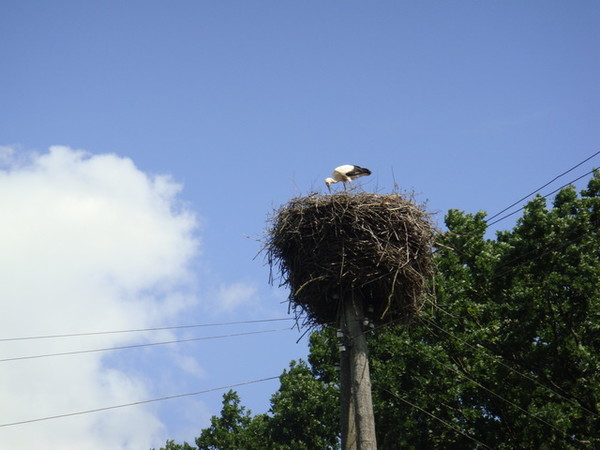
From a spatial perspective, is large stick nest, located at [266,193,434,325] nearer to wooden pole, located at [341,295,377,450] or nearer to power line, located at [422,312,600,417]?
wooden pole, located at [341,295,377,450]

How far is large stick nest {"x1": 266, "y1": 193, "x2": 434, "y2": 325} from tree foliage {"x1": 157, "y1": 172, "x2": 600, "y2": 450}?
2453mm

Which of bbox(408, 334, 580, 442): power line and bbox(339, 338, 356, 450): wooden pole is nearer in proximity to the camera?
bbox(339, 338, 356, 450): wooden pole

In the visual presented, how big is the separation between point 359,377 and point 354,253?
168 cm

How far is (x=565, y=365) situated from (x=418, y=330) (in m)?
3.35

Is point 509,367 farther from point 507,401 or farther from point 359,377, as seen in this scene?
point 359,377

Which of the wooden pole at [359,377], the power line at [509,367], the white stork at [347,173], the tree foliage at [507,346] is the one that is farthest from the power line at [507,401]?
the wooden pole at [359,377]

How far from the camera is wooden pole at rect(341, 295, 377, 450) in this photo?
8.12m

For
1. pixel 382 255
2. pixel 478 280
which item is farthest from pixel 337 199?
pixel 478 280

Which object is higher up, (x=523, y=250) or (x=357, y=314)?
(x=523, y=250)

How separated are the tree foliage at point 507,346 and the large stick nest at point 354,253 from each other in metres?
2.45

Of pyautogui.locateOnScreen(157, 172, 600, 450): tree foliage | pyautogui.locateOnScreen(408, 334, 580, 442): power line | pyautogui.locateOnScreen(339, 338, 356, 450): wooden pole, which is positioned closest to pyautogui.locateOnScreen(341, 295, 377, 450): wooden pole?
pyautogui.locateOnScreen(339, 338, 356, 450): wooden pole

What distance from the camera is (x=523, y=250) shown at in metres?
14.9

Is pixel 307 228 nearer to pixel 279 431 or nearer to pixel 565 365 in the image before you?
pixel 565 365

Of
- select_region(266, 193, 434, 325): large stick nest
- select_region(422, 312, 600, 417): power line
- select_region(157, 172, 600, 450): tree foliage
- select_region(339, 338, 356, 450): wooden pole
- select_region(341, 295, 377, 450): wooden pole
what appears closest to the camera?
select_region(341, 295, 377, 450): wooden pole
